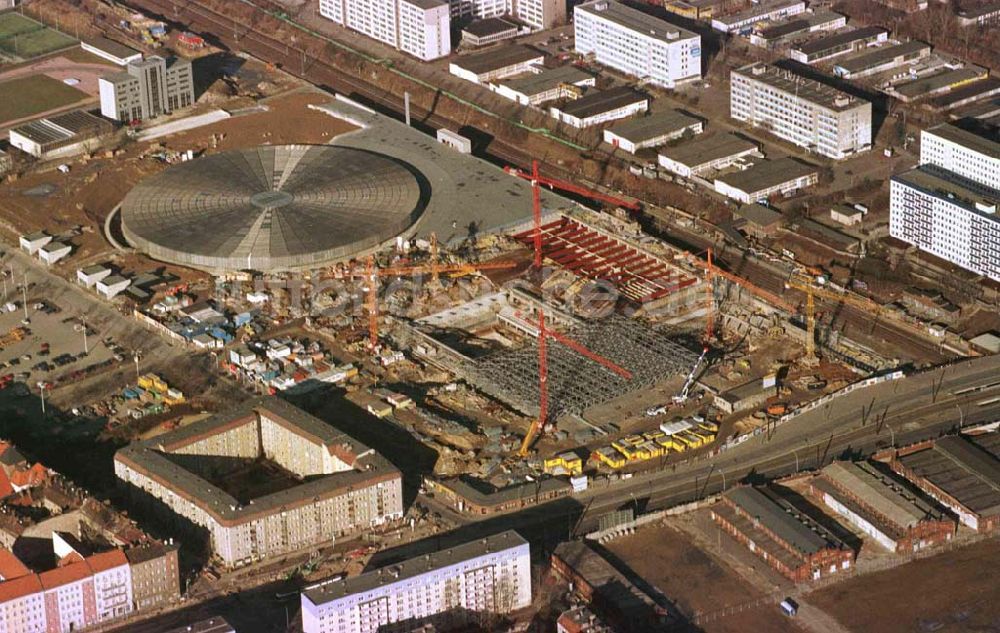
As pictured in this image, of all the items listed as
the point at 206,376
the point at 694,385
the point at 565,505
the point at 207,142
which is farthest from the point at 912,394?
the point at 207,142

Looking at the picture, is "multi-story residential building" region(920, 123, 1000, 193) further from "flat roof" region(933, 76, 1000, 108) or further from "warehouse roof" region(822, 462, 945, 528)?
"warehouse roof" region(822, 462, 945, 528)

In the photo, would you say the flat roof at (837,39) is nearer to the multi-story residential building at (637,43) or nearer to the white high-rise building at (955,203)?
the multi-story residential building at (637,43)

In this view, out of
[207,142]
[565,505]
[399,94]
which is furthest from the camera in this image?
[399,94]

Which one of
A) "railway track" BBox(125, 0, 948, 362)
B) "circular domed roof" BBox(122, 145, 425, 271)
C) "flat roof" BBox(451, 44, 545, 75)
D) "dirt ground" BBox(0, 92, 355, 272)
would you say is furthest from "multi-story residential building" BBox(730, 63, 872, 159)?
"dirt ground" BBox(0, 92, 355, 272)

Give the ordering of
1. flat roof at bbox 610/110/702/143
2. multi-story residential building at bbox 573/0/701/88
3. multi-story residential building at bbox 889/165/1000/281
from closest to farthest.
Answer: multi-story residential building at bbox 889/165/1000/281 < flat roof at bbox 610/110/702/143 < multi-story residential building at bbox 573/0/701/88

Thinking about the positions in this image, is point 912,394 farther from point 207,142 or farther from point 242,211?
point 207,142

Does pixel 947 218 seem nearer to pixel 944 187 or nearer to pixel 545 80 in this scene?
pixel 944 187
